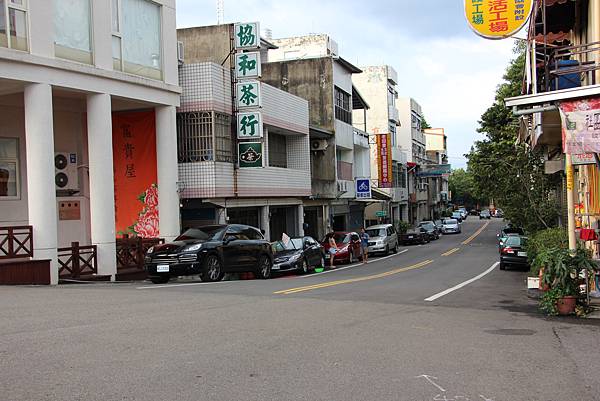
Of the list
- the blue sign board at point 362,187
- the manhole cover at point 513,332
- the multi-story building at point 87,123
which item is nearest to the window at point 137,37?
the multi-story building at point 87,123

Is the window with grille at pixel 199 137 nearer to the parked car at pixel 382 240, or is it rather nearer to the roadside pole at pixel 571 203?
the parked car at pixel 382 240

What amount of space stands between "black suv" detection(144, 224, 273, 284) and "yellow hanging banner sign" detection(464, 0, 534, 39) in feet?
30.0

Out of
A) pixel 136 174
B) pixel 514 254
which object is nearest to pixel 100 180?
pixel 136 174

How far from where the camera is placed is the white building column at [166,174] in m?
22.7

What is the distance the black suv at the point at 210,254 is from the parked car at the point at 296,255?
2.37m

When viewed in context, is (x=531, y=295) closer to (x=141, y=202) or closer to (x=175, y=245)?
(x=175, y=245)

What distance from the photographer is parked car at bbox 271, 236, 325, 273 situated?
2333cm

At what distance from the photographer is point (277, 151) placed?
33.4 metres

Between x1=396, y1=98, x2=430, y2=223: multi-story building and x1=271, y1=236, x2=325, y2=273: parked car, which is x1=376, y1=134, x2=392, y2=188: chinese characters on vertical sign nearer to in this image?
x1=396, y1=98, x2=430, y2=223: multi-story building

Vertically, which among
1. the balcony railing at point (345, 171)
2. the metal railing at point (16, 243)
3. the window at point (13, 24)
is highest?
the window at point (13, 24)

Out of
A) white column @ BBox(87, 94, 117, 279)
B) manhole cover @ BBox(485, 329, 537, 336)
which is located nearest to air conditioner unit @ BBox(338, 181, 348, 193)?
white column @ BBox(87, 94, 117, 279)

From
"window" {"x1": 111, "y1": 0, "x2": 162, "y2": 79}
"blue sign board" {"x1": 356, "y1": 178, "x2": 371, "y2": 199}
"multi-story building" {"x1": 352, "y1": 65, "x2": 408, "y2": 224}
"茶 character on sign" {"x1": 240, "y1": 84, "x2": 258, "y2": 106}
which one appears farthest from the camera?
"multi-story building" {"x1": 352, "y1": 65, "x2": 408, "y2": 224}

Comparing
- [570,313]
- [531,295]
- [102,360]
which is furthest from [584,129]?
[102,360]

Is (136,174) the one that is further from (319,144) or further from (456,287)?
(319,144)
